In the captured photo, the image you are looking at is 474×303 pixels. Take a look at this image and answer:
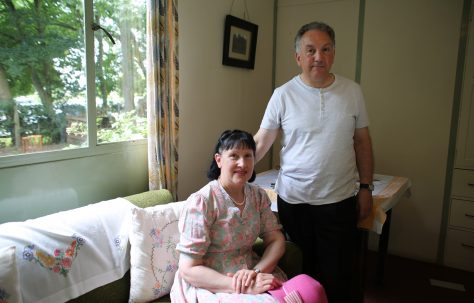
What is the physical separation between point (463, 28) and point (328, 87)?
164 cm

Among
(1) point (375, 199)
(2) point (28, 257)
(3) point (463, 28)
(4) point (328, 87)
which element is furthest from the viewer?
(3) point (463, 28)

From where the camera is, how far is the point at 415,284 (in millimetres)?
2381

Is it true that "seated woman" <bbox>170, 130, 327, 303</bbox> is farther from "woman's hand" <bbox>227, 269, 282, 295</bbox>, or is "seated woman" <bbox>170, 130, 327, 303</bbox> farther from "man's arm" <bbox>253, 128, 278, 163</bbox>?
"man's arm" <bbox>253, 128, 278, 163</bbox>

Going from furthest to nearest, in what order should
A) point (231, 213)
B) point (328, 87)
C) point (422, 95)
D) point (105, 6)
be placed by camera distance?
1. point (422, 95)
2. point (105, 6)
3. point (328, 87)
4. point (231, 213)

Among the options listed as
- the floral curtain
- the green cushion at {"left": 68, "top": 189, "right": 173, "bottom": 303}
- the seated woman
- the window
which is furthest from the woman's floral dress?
the window

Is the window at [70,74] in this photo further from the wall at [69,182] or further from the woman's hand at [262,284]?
the woman's hand at [262,284]

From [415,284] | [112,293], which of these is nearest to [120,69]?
[112,293]

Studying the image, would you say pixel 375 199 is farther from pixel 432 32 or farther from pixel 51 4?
pixel 51 4

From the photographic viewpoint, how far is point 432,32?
251 cm

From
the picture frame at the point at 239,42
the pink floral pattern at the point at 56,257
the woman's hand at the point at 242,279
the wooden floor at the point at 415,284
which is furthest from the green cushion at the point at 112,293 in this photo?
the wooden floor at the point at 415,284

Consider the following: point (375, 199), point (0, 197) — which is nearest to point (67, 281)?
point (0, 197)

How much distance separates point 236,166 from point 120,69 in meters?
0.90

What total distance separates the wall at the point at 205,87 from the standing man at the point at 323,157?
808mm

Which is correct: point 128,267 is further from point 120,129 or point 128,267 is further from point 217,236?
point 120,129
